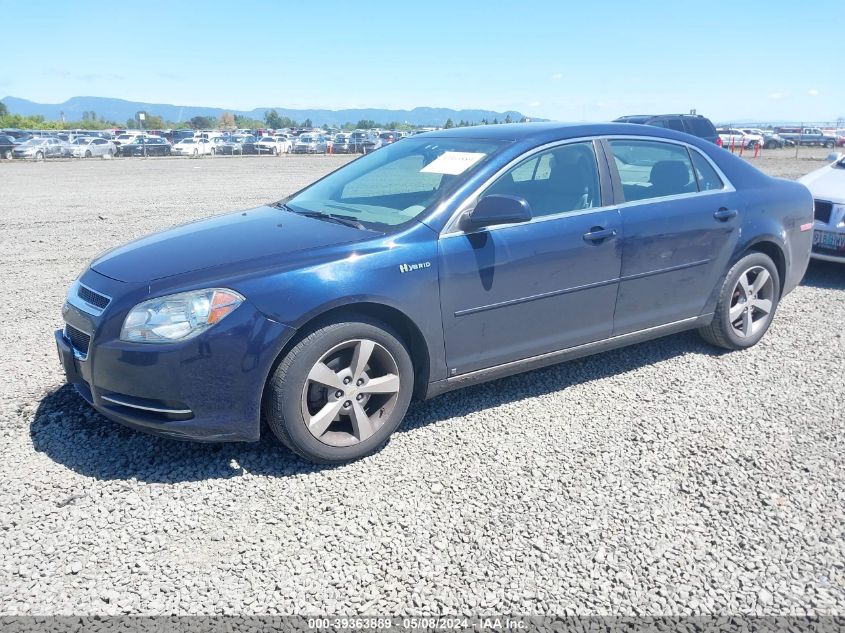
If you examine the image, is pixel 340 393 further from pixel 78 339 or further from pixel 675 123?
pixel 675 123

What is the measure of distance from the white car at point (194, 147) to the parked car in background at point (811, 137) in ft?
135

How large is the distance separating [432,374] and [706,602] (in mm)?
1743

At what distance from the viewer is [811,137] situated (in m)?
50.0

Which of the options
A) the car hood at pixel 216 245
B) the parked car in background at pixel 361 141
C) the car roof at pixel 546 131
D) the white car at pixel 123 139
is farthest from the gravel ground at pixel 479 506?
the parked car in background at pixel 361 141

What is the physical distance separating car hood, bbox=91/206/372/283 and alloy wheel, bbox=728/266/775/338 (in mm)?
3063

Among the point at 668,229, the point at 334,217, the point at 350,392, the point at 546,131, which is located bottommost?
the point at 350,392

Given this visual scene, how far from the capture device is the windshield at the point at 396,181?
3.92 m

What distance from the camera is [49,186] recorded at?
19.0 m

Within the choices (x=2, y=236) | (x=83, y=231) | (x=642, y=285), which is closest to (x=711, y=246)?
(x=642, y=285)

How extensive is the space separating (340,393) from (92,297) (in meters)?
1.37

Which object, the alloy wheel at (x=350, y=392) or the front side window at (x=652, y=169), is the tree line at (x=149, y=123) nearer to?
the front side window at (x=652, y=169)

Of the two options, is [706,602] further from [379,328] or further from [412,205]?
[412,205]

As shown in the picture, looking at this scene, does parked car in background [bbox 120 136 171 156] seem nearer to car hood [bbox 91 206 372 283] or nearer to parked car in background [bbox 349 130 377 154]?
parked car in background [bbox 349 130 377 154]

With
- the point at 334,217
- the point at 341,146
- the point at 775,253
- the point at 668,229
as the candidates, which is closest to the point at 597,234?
the point at 668,229
